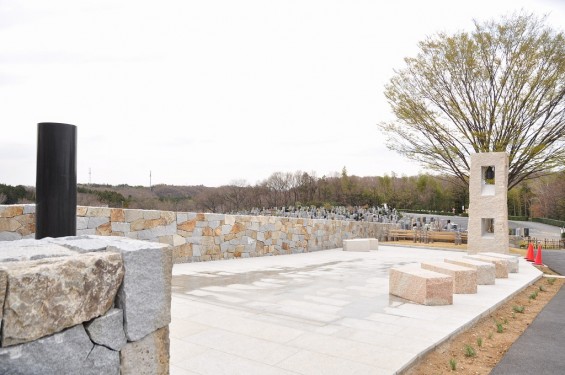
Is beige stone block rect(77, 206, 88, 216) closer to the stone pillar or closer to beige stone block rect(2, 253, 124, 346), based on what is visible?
beige stone block rect(2, 253, 124, 346)

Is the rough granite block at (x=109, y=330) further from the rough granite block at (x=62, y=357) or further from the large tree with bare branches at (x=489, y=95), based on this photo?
the large tree with bare branches at (x=489, y=95)

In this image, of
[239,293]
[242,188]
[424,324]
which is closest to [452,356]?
[424,324]

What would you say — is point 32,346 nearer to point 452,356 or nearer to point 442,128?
point 452,356

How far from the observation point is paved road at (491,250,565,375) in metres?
3.46

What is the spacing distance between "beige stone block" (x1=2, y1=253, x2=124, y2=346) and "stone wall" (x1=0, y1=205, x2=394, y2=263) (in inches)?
186

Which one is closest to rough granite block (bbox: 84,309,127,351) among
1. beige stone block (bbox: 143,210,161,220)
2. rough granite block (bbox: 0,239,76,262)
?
rough granite block (bbox: 0,239,76,262)

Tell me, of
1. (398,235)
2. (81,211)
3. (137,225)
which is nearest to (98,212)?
(81,211)

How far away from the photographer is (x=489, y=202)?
12.8 m

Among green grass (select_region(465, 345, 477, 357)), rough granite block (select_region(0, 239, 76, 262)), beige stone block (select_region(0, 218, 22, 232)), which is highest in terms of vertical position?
rough granite block (select_region(0, 239, 76, 262))

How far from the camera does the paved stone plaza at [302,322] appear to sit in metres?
3.11

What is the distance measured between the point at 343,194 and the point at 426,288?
115 ft

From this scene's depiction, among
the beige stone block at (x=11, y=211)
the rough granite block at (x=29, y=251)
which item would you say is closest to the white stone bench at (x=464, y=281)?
the rough granite block at (x=29, y=251)

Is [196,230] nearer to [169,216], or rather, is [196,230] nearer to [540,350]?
[169,216]

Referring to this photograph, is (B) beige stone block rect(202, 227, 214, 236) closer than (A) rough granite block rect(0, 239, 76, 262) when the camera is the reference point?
No
